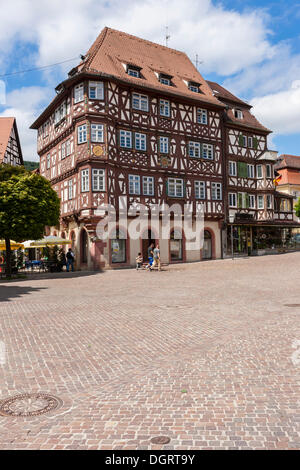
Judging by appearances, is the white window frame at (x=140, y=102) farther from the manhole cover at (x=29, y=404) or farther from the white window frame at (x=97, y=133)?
the manhole cover at (x=29, y=404)

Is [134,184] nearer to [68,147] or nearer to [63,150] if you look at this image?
[68,147]

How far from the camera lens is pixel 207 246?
120 ft

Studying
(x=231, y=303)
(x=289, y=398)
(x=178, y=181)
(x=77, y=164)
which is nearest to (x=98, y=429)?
(x=289, y=398)

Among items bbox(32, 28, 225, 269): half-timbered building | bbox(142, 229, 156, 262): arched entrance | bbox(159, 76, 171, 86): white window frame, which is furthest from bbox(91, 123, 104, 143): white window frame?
bbox(159, 76, 171, 86): white window frame

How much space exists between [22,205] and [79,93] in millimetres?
11134

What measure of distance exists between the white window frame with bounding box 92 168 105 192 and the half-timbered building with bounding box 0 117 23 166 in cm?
2118

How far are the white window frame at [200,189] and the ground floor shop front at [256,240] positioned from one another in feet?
15.3

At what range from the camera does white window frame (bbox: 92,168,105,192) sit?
94.8ft

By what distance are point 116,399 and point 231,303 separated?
812cm

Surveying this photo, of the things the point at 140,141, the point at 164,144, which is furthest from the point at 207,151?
the point at 140,141

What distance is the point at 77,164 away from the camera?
2980 centimetres

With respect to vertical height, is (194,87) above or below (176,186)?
above

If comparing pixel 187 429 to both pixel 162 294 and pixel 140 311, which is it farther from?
pixel 162 294

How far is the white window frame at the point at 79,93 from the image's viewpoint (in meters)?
29.8
